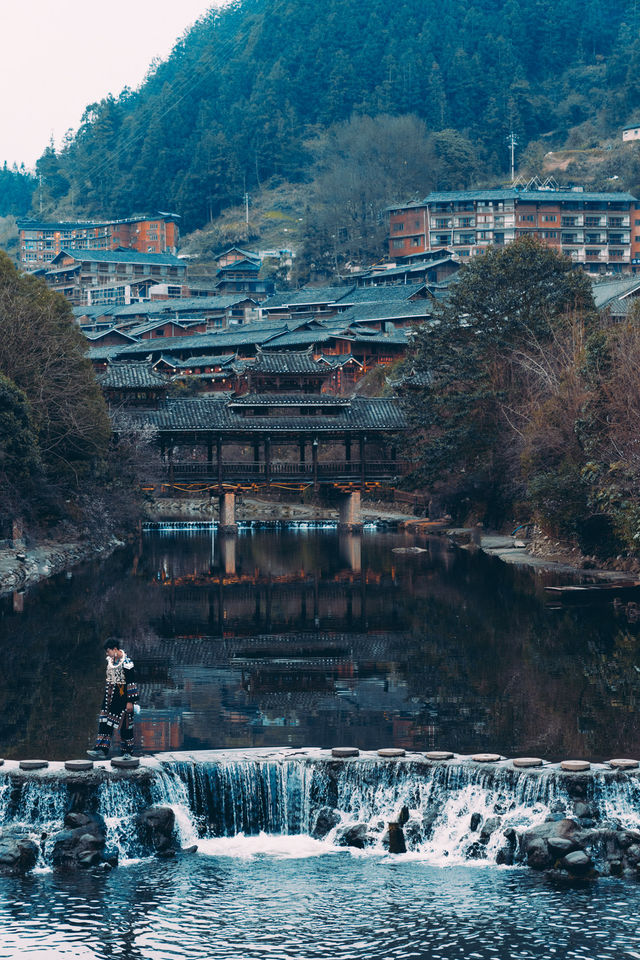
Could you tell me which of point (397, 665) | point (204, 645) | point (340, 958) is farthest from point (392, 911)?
point (204, 645)

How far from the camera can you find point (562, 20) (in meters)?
185

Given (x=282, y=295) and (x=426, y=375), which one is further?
(x=282, y=295)

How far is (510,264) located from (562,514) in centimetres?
2107

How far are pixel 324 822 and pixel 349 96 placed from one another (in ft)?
562

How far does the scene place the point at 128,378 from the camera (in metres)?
64.6

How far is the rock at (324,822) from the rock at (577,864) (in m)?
3.73

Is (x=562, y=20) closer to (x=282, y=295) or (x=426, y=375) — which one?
(x=282, y=295)

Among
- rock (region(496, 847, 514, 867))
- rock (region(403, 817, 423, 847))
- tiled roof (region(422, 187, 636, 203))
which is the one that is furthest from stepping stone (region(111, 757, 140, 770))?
tiled roof (region(422, 187, 636, 203))

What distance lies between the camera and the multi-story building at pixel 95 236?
156125mm

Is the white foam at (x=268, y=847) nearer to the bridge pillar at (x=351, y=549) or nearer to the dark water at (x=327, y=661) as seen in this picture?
the dark water at (x=327, y=661)

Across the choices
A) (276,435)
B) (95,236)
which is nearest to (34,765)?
(276,435)

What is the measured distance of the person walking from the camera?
1888 centimetres

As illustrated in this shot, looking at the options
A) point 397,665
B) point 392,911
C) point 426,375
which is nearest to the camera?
point 392,911

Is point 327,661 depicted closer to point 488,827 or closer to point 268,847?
point 268,847
